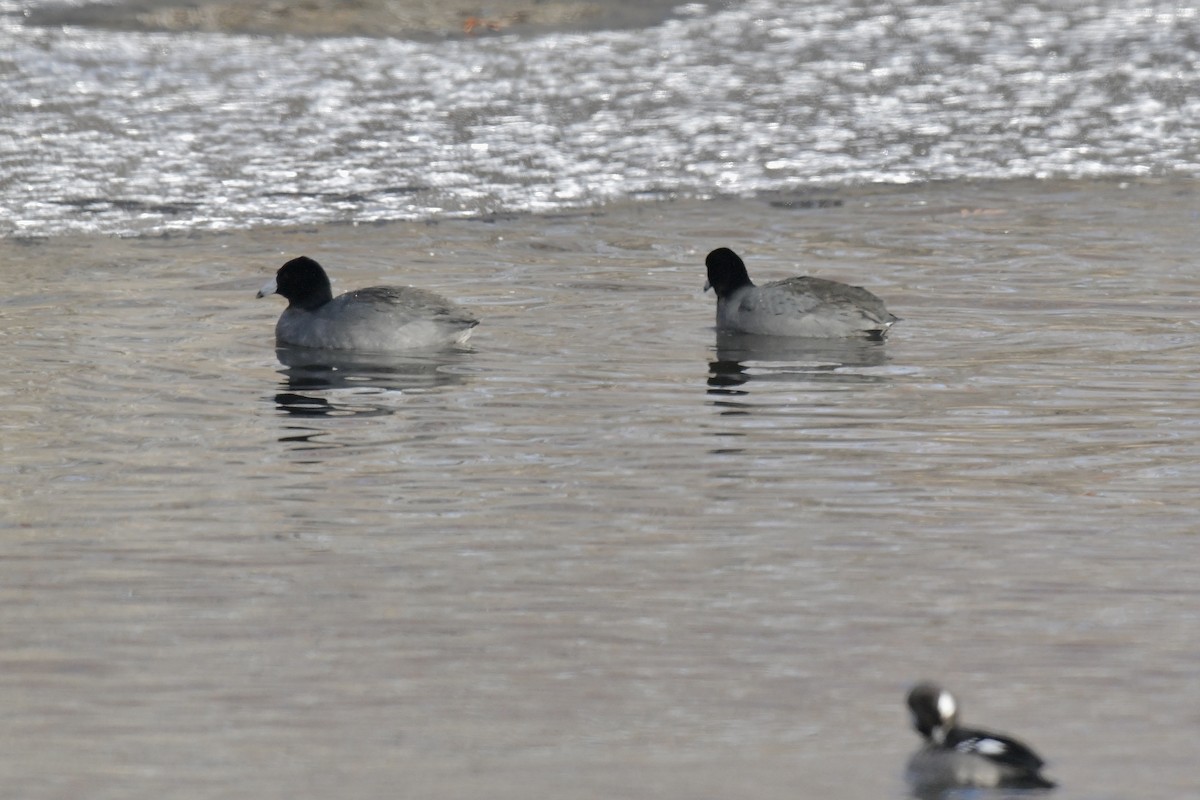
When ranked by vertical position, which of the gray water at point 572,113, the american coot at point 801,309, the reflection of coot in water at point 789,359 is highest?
the gray water at point 572,113

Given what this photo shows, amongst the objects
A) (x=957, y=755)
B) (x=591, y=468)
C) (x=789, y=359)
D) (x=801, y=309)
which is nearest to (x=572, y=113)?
(x=801, y=309)

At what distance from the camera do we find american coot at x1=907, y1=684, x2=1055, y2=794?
5406 mm

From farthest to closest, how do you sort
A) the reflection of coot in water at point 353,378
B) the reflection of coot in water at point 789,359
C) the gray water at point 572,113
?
the gray water at point 572,113 → the reflection of coot in water at point 789,359 → the reflection of coot in water at point 353,378

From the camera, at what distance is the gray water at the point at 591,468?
19.9 feet

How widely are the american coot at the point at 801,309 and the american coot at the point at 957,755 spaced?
6.73 meters

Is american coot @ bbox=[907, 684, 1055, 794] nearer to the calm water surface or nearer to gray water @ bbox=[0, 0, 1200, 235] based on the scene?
Result: the calm water surface

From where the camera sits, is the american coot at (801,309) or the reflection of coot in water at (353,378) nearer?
the reflection of coot in water at (353,378)

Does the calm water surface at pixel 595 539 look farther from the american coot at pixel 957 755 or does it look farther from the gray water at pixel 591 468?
the american coot at pixel 957 755

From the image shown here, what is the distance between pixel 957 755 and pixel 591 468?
153 inches

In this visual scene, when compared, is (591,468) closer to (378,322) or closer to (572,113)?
(378,322)

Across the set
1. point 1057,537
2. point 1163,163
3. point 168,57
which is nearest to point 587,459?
point 1057,537

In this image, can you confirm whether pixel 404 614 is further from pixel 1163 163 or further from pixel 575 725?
pixel 1163 163

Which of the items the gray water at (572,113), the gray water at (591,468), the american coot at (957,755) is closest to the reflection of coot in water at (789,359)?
the gray water at (591,468)

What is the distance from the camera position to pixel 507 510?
8.45 m
